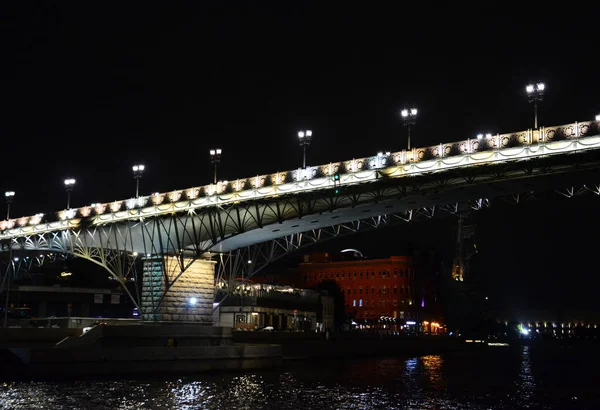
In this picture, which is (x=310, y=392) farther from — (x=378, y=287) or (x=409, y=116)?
(x=378, y=287)

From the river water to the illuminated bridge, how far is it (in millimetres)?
13015

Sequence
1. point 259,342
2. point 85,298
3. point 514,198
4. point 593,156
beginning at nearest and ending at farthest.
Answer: point 593,156 < point 514,198 < point 259,342 < point 85,298

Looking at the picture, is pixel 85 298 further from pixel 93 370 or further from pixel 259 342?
pixel 93 370

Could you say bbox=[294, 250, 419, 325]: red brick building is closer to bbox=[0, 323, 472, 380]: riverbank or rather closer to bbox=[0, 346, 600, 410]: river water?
bbox=[0, 323, 472, 380]: riverbank

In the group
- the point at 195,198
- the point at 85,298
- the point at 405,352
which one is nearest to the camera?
the point at 195,198

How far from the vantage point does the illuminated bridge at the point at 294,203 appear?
46000 mm

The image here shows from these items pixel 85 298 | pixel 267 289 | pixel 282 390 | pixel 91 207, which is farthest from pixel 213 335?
pixel 85 298

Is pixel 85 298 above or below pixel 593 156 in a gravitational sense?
below

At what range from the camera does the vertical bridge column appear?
64562 mm

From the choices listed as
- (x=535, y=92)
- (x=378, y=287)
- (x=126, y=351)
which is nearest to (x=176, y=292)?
(x=126, y=351)

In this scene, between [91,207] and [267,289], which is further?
[267,289]

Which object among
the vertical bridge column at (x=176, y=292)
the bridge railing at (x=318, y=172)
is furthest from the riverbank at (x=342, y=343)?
the bridge railing at (x=318, y=172)

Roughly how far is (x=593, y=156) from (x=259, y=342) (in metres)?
34.8

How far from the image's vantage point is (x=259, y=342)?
66.4m
